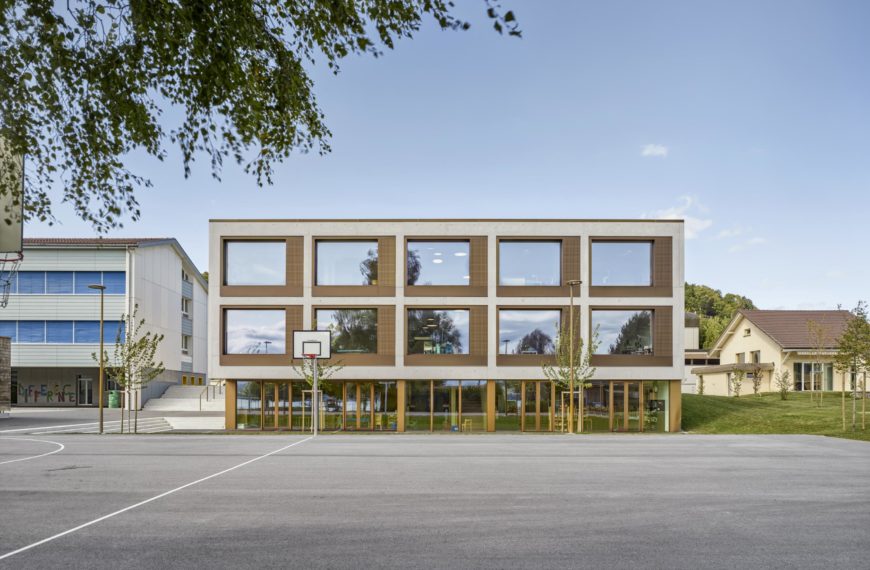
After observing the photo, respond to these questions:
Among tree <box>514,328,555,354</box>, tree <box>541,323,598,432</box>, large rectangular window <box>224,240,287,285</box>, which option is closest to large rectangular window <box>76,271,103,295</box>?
large rectangular window <box>224,240,287,285</box>

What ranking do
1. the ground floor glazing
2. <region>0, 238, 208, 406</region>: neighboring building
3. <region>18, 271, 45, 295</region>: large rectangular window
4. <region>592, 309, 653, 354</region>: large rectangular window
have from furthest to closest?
<region>18, 271, 45, 295</region>: large rectangular window < <region>0, 238, 208, 406</region>: neighboring building < <region>592, 309, 653, 354</region>: large rectangular window < the ground floor glazing

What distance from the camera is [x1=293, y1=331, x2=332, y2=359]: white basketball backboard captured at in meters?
31.3

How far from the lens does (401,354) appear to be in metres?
34.2

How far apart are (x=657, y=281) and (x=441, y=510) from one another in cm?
2691

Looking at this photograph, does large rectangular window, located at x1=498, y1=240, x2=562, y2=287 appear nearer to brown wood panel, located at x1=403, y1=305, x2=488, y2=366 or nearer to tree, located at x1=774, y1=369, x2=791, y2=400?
brown wood panel, located at x1=403, y1=305, x2=488, y2=366

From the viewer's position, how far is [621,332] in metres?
34.4

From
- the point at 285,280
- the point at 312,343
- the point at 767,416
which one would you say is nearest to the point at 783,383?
the point at 767,416

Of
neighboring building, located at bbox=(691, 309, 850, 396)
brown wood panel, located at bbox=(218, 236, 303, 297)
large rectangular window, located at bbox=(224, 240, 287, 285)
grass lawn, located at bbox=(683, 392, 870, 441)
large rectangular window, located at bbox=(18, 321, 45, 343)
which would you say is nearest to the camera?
grass lawn, located at bbox=(683, 392, 870, 441)

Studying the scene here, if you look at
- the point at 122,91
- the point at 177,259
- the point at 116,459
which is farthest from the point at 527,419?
the point at 177,259

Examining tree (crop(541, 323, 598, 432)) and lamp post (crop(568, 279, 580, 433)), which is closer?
lamp post (crop(568, 279, 580, 433))

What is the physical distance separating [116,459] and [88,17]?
43.7ft

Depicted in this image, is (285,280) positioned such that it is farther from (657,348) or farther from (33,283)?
(33,283)

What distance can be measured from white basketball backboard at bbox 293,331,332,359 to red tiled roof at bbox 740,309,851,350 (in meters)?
34.0

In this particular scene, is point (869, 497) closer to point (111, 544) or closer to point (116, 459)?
point (111, 544)
